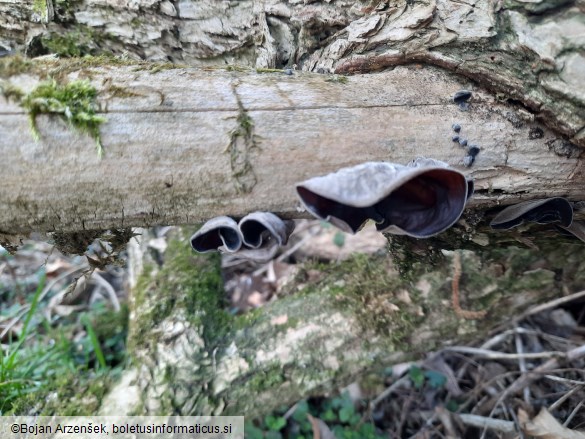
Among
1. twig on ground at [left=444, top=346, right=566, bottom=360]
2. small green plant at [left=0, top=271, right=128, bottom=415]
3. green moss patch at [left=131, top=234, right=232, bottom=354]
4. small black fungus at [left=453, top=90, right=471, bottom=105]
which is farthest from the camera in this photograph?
twig on ground at [left=444, top=346, right=566, bottom=360]

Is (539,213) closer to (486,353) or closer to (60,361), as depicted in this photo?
(486,353)

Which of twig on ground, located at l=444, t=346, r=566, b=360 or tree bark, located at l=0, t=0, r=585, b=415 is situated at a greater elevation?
tree bark, located at l=0, t=0, r=585, b=415

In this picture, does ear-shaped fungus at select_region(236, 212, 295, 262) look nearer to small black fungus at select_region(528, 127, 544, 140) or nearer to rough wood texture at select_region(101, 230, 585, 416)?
small black fungus at select_region(528, 127, 544, 140)

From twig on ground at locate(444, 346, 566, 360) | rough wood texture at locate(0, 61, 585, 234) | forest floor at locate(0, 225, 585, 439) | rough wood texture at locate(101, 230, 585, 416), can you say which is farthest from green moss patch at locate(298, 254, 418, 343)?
rough wood texture at locate(0, 61, 585, 234)

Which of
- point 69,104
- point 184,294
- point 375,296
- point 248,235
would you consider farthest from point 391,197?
point 184,294

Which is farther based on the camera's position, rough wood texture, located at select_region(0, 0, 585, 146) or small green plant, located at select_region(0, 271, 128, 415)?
small green plant, located at select_region(0, 271, 128, 415)

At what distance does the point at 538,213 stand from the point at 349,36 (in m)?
1.06

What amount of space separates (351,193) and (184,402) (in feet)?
6.07

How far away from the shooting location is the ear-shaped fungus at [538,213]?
5.60 ft

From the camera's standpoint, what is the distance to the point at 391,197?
60.6 inches

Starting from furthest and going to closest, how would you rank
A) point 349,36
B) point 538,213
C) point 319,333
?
point 319,333 < point 349,36 < point 538,213

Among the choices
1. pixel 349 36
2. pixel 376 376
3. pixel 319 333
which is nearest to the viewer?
pixel 349 36

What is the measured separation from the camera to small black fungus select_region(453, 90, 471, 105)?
1.76 m

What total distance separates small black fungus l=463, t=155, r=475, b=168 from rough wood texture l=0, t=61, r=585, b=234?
Result: 2cm
